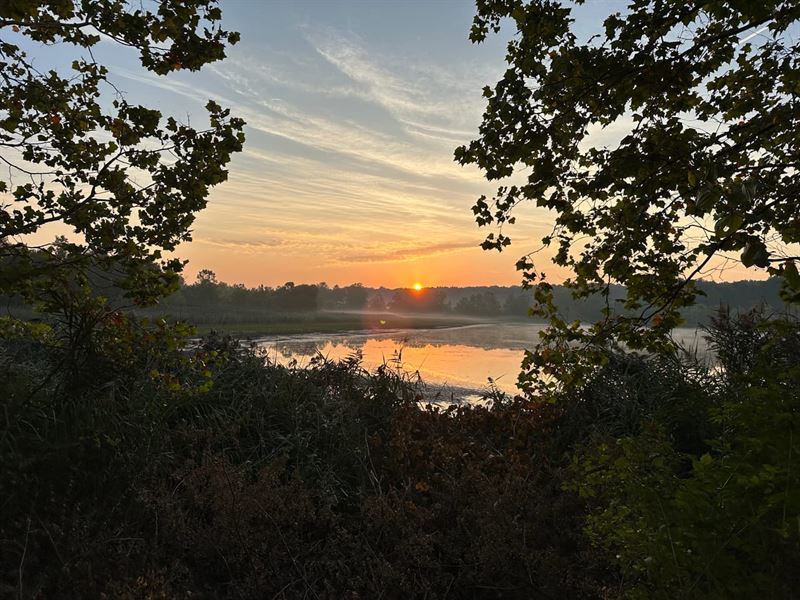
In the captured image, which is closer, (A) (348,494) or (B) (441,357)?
(A) (348,494)

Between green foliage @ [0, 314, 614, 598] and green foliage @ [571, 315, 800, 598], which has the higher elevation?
green foliage @ [571, 315, 800, 598]

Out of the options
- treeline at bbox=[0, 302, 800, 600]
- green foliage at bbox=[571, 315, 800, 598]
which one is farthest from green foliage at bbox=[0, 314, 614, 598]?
green foliage at bbox=[571, 315, 800, 598]

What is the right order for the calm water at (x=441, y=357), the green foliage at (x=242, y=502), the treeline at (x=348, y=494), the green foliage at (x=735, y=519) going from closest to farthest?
the green foliage at (x=735, y=519)
the treeline at (x=348, y=494)
the green foliage at (x=242, y=502)
the calm water at (x=441, y=357)

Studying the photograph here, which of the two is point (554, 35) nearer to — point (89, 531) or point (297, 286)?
point (89, 531)

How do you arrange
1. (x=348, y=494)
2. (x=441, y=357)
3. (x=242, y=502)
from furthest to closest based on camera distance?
(x=441, y=357)
(x=348, y=494)
(x=242, y=502)

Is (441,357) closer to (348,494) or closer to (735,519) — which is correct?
(348,494)

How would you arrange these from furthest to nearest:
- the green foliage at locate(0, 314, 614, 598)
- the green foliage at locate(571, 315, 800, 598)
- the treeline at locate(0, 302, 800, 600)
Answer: the green foliage at locate(0, 314, 614, 598), the treeline at locate(0, 302, 800, 600), the green foliage at locate(571, 315, 800, 598)

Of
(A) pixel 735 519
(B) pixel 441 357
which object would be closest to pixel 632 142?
(A) pixel 735 519

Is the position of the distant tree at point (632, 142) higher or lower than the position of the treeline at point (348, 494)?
higher

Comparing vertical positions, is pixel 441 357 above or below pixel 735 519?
below

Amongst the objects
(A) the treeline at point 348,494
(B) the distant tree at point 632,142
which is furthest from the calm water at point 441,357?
(B) the distant tree at point 632,142

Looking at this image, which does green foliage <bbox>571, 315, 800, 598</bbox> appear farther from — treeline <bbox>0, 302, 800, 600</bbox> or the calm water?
the calm water

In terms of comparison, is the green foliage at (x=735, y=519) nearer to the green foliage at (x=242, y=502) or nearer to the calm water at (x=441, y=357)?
the green foliage at (x=242, y=502)

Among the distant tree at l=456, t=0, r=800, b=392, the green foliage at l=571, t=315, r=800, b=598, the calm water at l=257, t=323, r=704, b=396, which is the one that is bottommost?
the calm water at l=257, t=323, r=704, b=396
